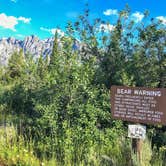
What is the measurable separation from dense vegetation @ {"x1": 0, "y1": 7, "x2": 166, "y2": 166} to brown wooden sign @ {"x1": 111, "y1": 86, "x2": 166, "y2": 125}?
26.9 inches

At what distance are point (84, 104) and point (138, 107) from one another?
2335mm

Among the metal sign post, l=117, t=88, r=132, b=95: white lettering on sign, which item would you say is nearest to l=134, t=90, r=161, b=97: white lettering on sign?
l=117, t=88, r=132, b=95: white lettering on sign

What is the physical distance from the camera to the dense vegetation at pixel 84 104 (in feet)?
23.6

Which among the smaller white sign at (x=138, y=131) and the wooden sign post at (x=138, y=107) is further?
the smaller white sign at (x=138, y=131)

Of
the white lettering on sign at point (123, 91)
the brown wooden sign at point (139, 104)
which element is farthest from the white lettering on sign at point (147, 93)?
the white lettering on sign at point (123, 91)

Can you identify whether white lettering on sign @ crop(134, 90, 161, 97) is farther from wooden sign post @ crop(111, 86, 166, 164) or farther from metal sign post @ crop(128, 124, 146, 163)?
metal sign post @ crop(128, 124, 146, 163)

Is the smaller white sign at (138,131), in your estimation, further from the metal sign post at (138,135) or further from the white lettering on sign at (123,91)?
the white lettering on sign at (123,91)

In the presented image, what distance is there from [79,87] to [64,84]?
1.18 feet

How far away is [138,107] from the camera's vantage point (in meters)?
6.39

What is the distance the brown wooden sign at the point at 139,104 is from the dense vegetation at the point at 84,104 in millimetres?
684

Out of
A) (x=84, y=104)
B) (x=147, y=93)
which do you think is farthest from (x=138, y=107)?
(x=84, y=104)

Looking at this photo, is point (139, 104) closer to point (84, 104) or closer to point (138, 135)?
point (138, 135)

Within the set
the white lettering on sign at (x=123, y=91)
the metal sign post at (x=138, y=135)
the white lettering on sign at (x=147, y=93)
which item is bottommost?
the metal sign post at (x=138, y=135)

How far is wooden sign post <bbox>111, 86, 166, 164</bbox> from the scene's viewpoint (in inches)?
243
